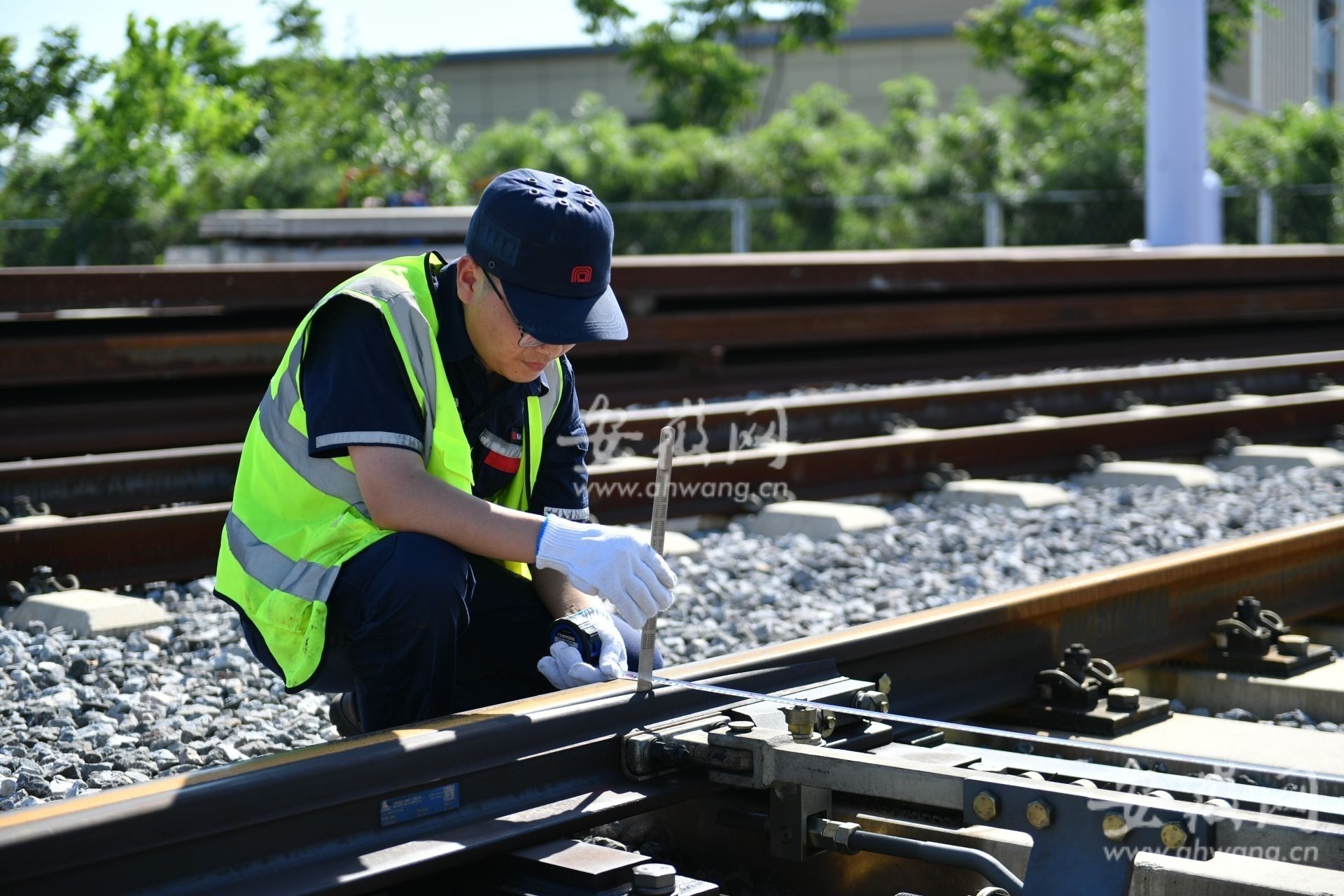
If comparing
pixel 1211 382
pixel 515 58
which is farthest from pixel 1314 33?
pixel 1211 382

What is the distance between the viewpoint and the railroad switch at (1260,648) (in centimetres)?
403

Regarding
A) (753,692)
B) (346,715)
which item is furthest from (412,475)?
(753,692)

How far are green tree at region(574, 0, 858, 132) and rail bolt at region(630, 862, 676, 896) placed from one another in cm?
3419

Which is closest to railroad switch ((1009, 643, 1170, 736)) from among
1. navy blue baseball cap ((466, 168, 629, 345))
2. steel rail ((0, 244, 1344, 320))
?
navy blue baseball cap ((466, 168, 629, 345))

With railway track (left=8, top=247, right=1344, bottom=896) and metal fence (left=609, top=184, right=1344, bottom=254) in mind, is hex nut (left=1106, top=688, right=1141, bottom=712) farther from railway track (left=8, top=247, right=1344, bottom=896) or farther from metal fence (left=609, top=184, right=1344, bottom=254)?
metal fence (left=609, top=184, right=1344, bottom=254)

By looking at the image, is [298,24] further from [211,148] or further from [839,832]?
[839,832]

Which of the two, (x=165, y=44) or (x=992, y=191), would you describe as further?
(x=165, y=44)

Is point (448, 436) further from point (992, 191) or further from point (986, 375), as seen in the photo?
point (992, 191)

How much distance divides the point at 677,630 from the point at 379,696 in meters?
1.73

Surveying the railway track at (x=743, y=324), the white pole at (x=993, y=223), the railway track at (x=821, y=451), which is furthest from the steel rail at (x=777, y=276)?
the white pole at (x=993, y=223)

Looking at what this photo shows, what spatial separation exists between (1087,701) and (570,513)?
133 centimetres

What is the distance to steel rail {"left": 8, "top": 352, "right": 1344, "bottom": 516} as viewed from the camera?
539 centimetres

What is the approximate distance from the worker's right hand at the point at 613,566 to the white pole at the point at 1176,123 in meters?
A: 12.4

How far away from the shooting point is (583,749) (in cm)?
262
